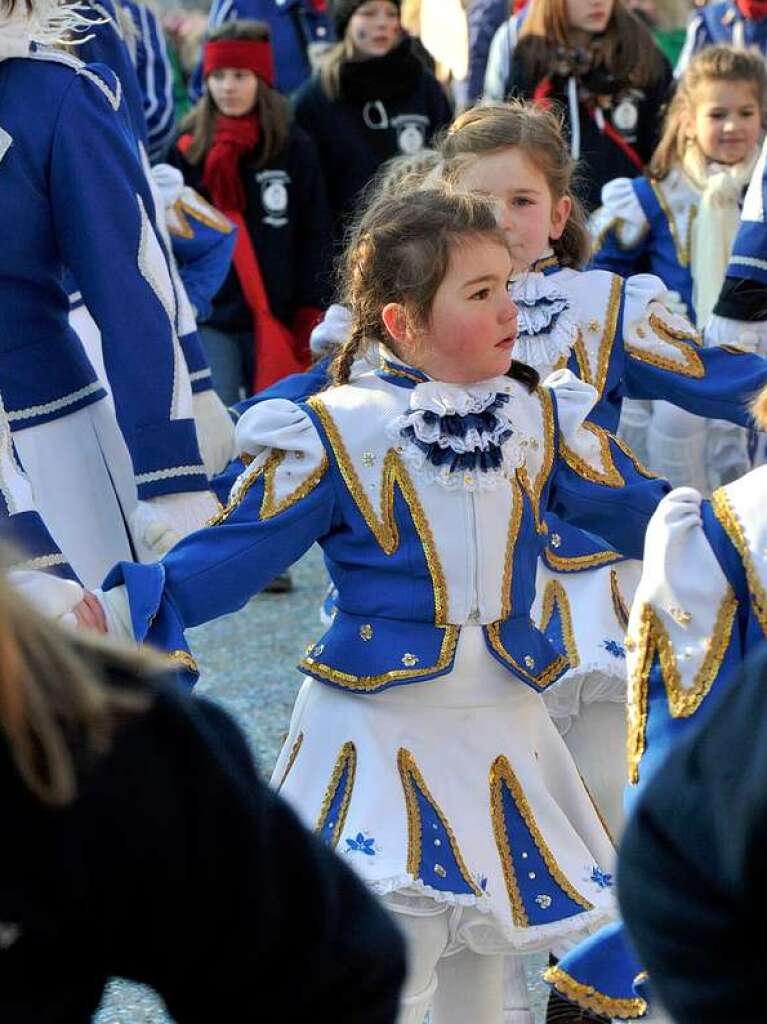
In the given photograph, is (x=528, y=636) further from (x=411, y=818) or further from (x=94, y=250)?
(x=94, y=250)

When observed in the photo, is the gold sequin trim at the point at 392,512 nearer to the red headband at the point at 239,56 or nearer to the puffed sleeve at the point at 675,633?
the puffed sleeve at the point at 675,633

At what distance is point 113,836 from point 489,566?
1.49 meters

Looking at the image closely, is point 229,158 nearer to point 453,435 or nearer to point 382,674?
point 453,435

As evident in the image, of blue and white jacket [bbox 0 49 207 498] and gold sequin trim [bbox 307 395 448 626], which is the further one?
blue and white jacket [bbox 0 49 207 498]

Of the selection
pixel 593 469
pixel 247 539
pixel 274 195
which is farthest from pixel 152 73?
pixel 247 539

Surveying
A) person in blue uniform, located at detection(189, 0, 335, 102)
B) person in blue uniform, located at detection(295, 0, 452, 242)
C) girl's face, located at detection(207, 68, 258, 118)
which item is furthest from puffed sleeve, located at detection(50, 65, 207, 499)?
person in blue uniform, located at detection(189, 0, 335, 102)

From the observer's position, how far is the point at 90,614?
2691mm

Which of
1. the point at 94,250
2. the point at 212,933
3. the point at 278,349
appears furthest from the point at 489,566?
the point at 278,349

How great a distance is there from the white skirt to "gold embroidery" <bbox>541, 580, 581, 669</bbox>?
21.4 inches

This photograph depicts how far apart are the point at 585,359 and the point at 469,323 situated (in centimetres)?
72

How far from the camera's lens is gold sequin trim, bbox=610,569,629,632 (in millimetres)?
3520

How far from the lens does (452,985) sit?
2.89 meters

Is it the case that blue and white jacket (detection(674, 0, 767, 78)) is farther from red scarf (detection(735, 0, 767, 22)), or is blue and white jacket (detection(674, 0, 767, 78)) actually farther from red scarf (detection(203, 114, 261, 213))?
red scarf (detection(203, 114, 261, 213))

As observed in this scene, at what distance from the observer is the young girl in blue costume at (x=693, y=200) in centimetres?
568
